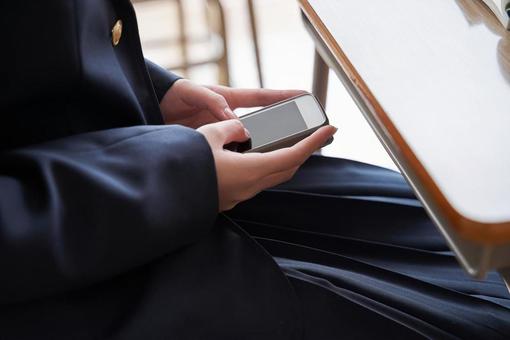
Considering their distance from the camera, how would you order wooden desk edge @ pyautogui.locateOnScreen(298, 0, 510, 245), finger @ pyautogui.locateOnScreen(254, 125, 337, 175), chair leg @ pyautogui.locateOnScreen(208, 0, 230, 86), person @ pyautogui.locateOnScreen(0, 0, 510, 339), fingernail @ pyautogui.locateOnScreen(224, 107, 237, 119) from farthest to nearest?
chair leg @ pyautogui.locateOnScreen(208, 0, 230, 86) → fingernail @ pyautogui.locateOnScreen(224, 107, 237, 119) → finger @ pyautogui.locateOnScreen(254, 125, 337, 175) → person @ pyautogui.locateOnScreen(0, 0, 510, 339) → wooden desk edge @ pyautogui.locateOnScreen(298, 0, 510, 245)

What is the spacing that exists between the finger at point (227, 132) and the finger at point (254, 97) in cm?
15

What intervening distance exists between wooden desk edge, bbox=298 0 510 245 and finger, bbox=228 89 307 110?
Result: 18 centimetres

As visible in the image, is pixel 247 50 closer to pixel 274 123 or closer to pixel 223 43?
pixel 223 43

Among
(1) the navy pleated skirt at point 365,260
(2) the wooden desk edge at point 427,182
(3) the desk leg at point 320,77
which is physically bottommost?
(1) the navy pleated skirt at point 365,260

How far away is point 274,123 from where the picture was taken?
691mm

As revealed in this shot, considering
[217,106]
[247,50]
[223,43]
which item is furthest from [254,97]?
[247,50]

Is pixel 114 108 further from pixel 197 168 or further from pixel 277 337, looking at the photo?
pixel 277 337

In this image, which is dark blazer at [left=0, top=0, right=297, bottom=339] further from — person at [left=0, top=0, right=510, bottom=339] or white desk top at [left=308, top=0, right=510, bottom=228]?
white desk top at [left=308, top=0, right=510, bottom=228]

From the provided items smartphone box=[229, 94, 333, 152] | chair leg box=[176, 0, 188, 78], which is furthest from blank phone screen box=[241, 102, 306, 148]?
chair leg box=[176, 0, 188, 78]

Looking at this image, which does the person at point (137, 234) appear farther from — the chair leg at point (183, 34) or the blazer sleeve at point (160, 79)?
the chair leg at point (183, 34)

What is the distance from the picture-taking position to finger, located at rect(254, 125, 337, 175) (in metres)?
0.58

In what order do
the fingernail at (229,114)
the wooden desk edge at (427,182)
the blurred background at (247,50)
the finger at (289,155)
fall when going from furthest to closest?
the blurred background at (247,50)
the fingernail at (229,114)
the finger at (289,155)
the wooden desk edge at (427,182)

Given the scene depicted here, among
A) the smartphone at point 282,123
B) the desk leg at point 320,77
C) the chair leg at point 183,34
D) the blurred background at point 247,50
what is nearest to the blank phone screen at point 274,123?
the smartphone at point 282,123

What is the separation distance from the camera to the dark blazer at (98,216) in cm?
46
